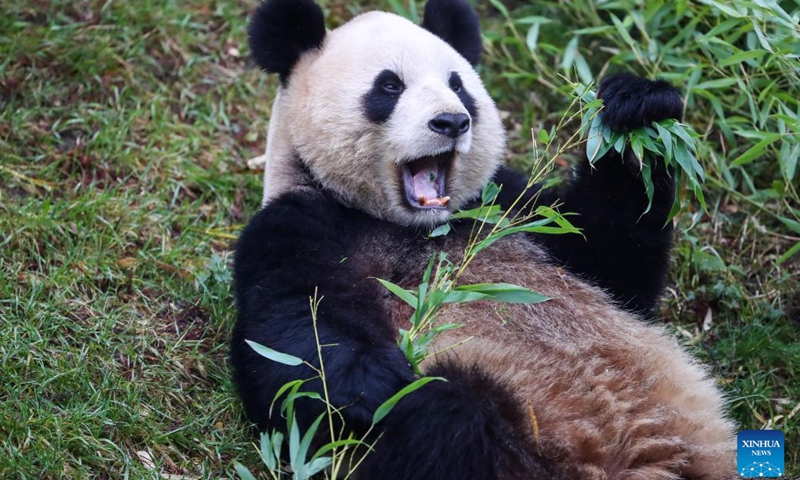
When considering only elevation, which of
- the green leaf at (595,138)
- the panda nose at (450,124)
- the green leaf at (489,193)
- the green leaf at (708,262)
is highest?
the panda nose at (450,124)

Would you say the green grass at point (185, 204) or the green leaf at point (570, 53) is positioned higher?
the green leaf at point (570, 53)

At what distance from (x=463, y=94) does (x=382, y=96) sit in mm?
514

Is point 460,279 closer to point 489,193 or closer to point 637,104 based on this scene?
point 489,193

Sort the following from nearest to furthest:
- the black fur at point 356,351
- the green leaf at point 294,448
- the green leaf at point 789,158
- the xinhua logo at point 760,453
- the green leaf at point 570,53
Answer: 1. the green leaf at point 294,448
2. the black fur at point 356,351
3. the xinhua logo at point 760,453
4. the green leaf at point 789,158
5. the green leaf at point 570,53

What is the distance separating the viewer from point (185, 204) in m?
6.39

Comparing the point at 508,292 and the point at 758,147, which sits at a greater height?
the point at 508,292

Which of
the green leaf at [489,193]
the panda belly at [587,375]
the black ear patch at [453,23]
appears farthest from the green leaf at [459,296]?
the black ear patch at [453,23]

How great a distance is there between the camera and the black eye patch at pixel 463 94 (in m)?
5.14

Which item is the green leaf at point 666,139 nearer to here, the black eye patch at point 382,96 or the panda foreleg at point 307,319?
the black eye patch at point 382,96

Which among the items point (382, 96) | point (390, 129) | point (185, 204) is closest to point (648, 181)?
point (390, 129)

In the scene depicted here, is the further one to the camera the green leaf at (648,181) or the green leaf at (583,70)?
the green leaf at (583,70)

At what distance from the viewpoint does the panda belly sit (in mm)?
4004

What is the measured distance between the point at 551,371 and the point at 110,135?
12.6 ft

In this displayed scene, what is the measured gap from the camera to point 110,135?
259 inches
